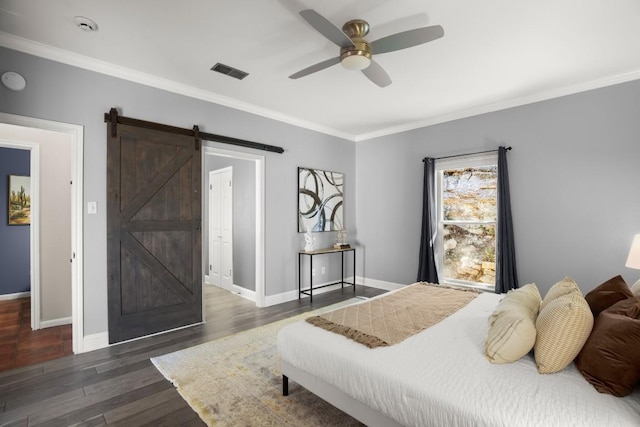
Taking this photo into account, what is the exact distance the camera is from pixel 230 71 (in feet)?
10.6

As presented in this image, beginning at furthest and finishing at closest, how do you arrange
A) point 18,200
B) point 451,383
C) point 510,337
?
point 18,200, point 510,337, point 451,383

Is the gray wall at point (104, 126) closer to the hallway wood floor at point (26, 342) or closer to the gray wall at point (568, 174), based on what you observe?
the hallway wood floor at point (26, 342)

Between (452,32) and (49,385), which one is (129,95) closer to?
(49,385)

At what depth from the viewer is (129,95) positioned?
10.7ft

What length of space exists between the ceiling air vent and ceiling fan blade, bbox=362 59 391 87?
4.42 ft

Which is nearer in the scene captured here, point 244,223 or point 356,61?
point 356,61

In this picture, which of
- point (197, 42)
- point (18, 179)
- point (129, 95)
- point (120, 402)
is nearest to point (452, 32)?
point (197, 42)

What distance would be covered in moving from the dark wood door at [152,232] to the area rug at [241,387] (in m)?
0.69

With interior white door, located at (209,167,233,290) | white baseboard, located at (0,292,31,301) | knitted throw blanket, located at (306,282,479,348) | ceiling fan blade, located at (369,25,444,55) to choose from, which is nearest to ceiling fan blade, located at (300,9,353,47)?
ceiling fan blade, located at (369,25,444,55)

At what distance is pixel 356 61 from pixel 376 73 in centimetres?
38

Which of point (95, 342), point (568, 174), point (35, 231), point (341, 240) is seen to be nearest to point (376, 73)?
point (568, 174)

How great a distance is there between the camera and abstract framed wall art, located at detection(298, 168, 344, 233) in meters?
4.95

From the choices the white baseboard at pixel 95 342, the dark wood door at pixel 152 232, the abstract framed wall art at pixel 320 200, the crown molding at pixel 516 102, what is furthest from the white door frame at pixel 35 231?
the crown molding at pixel 516 102

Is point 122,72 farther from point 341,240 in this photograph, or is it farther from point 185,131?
point 341,240
